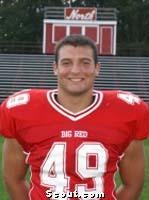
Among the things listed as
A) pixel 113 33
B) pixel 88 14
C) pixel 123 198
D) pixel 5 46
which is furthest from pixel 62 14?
pixel 123 198

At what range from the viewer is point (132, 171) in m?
2.69

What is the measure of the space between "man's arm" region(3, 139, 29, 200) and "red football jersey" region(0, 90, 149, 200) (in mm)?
49

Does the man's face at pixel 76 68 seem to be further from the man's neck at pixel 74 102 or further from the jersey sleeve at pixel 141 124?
the jersey sleeve at pixel 141 124

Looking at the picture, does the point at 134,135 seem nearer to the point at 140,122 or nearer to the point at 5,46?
the point at 140,122

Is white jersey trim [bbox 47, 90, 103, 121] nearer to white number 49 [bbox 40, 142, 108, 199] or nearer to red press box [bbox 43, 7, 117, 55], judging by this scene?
white number 49 [bbox 40, 142, 108, 199]

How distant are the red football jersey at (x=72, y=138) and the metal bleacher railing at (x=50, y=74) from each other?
1661 cm

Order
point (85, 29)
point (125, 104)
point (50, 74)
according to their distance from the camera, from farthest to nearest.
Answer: point (85, 29), point (50, 74), point (125, 104)

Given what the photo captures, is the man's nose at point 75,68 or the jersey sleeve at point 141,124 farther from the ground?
the man's nose at point 75,68

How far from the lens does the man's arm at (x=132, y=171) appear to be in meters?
2.64

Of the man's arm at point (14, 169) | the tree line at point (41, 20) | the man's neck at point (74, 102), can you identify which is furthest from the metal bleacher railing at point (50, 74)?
the tree line at point (41, 20)

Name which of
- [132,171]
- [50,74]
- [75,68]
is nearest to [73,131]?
[75,68]

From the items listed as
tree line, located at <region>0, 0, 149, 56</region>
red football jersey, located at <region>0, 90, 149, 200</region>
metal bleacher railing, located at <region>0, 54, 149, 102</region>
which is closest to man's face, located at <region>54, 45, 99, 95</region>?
red football jersey, located at <region>0, 90, 149, 200</region>

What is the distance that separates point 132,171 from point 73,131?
366 mm

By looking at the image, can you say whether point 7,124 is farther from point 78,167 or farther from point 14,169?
point 78,167
